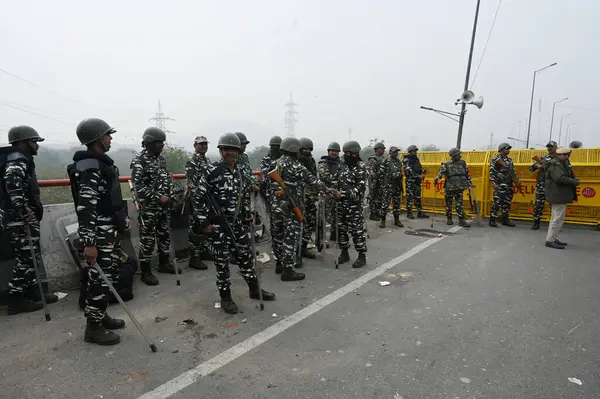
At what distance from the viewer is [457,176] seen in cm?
884

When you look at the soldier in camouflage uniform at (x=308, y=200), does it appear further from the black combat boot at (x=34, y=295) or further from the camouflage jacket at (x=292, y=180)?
the black combat boot at (x=34, y=295)

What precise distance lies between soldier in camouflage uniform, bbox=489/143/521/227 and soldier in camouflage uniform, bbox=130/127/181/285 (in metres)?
7.41

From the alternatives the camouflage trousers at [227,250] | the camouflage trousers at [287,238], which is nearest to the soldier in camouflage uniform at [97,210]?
the camouflage trousers at [227,250]

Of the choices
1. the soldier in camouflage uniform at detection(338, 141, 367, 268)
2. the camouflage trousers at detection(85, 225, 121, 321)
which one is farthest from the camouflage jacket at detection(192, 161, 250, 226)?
the soldier in camouflage uniform at detection(338, 141, 367, 268)

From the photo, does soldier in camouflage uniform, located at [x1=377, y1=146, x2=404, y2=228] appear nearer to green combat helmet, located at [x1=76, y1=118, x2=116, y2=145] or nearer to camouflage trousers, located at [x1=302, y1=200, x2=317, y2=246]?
camouflage trousers, located at [x1=302, y1=200, x2=317, y2=246]

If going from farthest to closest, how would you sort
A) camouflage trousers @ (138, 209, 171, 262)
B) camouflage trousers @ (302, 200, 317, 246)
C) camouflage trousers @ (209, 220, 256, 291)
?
camouflage trousers @ (302, 200, 317, 246)
camouflage trousers @ (138, 209, 171, 262)
camouflage trousers @ (209, 220, 256, 291)

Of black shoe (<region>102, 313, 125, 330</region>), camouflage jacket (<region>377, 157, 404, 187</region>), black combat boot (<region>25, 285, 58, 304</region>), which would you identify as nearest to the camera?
black shoe (<region>102, 313, 125, 330</region>)

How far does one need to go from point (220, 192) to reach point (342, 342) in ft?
6.75

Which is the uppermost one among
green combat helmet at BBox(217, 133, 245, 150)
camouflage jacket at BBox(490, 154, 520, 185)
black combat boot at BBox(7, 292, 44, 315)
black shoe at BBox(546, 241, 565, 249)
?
green combat helmet at BBox(217, 133, 245, 150)

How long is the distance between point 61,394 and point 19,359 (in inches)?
33.6

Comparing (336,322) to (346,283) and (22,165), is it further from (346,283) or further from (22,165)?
(22,165)

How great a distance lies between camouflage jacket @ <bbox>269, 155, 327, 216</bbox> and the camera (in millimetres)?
5422

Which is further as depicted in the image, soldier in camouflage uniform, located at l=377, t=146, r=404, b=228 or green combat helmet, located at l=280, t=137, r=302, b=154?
soldier in camouflage uniform, located at l=377, t=146, r=404, b=228

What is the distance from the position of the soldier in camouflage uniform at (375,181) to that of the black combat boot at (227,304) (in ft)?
19.4
